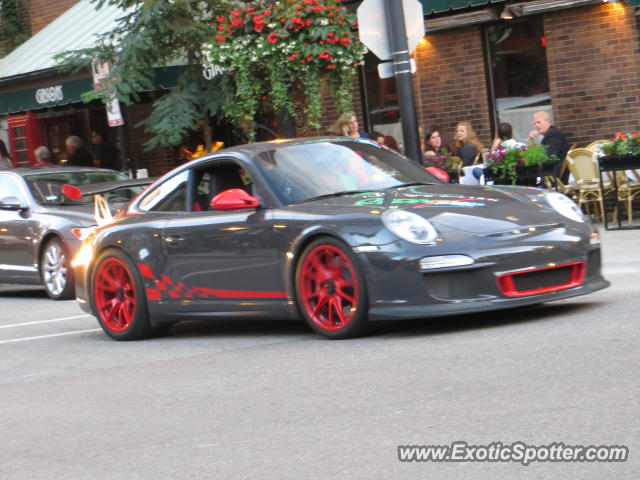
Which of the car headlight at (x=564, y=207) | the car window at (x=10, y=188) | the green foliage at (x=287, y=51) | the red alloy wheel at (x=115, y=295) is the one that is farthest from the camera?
the green foliage at (x=287, y=51)

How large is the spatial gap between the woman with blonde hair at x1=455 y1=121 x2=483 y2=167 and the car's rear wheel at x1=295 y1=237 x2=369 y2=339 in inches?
348

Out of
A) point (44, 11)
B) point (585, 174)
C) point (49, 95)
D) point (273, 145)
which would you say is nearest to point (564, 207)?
point (273, 145)

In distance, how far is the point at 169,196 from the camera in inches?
377

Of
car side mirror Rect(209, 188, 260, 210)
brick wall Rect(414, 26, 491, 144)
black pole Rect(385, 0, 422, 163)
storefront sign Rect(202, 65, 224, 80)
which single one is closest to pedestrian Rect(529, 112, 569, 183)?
brick wall Rect(414, 26, 491, 144)

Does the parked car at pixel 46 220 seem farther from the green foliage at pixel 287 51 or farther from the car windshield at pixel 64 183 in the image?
the green foliage at pixel 287 51

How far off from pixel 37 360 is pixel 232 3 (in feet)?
34.0

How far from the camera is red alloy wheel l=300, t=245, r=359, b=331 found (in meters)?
8.05

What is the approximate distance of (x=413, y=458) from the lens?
16.1ft

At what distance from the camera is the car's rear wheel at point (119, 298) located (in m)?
9.60

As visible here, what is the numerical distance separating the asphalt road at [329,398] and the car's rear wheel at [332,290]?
0.52ft

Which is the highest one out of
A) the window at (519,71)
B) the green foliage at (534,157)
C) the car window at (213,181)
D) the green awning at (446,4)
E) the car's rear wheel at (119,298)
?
the green awning at (446,4)

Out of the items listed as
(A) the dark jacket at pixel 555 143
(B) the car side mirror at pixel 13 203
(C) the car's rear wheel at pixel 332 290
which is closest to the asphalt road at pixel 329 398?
(C) the car's rear wheel at pixel 332 290

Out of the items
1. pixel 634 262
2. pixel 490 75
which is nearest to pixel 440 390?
pixel 634 262

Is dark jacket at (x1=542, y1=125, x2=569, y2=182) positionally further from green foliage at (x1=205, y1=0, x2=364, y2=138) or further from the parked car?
the parked car
